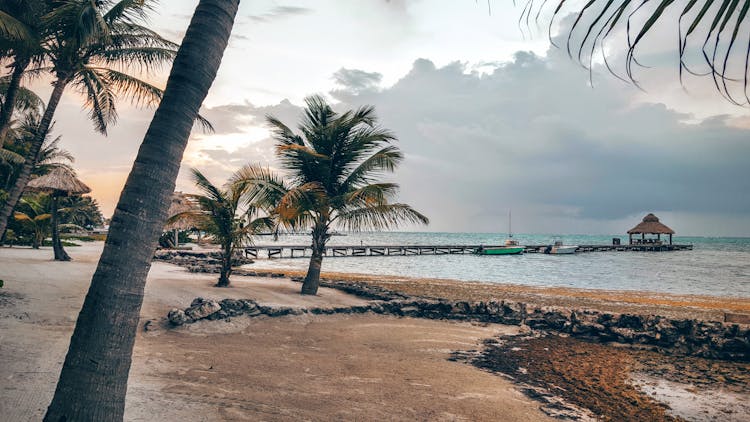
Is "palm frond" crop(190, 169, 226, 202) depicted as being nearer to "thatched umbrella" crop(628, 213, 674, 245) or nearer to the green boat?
the green boat

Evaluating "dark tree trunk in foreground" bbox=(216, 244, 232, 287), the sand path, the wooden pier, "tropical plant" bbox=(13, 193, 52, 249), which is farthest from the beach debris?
the wooden pier

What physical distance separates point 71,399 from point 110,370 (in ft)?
0.85

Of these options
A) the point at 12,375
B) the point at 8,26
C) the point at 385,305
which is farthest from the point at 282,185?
the point at 12,375

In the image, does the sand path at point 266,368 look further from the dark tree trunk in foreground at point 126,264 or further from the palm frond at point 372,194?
the palm frond at point 372,194

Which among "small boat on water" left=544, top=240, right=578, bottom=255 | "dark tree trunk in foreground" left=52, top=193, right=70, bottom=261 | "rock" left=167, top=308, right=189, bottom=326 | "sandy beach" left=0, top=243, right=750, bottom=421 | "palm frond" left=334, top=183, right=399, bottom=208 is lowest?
"sandy beach" left=0, top=243, right=750, bottom=421

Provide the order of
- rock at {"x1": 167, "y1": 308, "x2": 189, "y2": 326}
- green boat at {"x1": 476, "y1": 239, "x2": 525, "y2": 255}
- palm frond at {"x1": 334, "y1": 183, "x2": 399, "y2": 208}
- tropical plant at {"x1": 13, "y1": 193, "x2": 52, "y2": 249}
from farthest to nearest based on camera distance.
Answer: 1. green boat at {"x1": 476, "y1": 239, "x2": 525, "y2": 255}
2. tropical plant at {"x1": 13, "y1": 193, "x2": 52, "y2": 249}
3. palm frond at {"x1": 334, "y1": 183, "x2": 399, "y2": 208}
4. rock at {"x1": 167, "y1": 308, "x2": 189, "y2": 326}

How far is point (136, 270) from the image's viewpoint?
114 inches

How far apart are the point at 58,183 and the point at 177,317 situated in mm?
12022

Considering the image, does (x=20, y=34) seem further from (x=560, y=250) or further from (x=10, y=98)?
(x=560, y=250)

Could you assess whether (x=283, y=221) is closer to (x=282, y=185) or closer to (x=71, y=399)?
(x=282, y=185)

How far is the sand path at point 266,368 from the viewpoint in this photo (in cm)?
480

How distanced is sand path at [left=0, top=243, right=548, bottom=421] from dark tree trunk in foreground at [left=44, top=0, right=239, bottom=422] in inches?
62.5

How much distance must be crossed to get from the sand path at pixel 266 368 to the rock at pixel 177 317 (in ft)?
0.72

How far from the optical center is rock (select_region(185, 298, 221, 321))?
8773 millimetres
